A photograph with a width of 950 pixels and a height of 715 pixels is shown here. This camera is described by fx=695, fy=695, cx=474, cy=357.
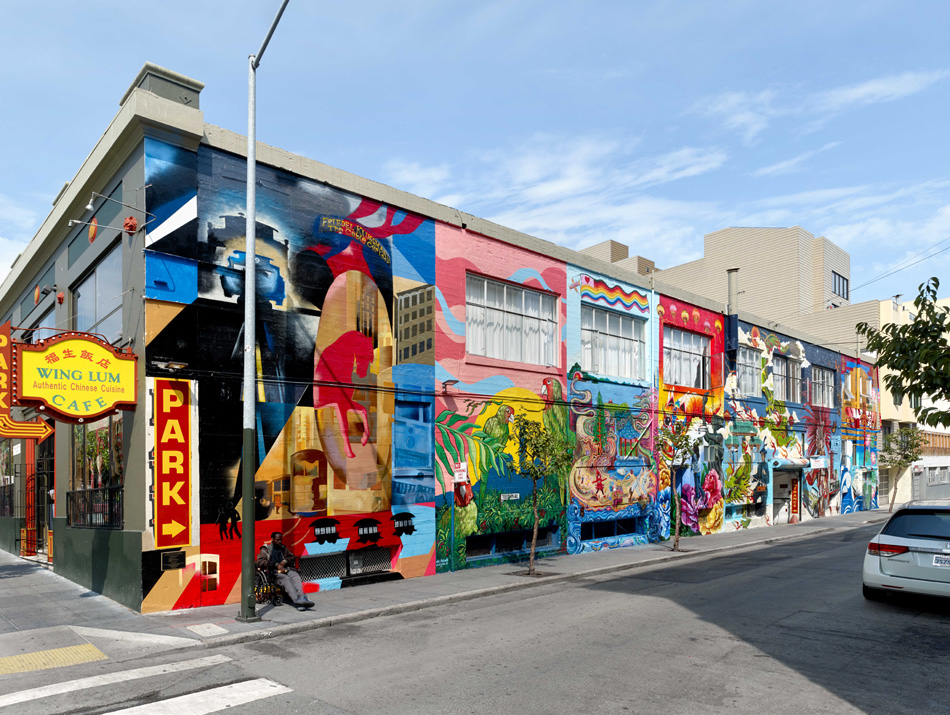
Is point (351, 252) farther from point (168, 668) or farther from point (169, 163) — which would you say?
point (168, 668)

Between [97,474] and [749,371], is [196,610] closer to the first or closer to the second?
[97,474]

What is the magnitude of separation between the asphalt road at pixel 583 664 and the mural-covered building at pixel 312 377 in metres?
3.25

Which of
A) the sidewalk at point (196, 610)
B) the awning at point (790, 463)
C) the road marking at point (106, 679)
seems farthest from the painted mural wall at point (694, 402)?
the road marking at point (106, 679)

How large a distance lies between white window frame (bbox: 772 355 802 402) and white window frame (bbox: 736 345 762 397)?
1.68 metres

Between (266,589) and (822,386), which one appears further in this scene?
(822,386)

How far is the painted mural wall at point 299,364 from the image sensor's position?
11922mm

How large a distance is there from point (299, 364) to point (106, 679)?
6.72 m

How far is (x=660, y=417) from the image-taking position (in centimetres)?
2350

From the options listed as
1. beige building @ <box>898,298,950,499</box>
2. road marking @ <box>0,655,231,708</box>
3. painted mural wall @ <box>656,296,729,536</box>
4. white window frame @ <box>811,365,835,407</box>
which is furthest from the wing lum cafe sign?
beige building @ <box>898,298,950,499</box>

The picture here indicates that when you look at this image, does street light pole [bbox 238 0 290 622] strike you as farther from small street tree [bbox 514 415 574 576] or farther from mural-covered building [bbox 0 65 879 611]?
small street tree [bbox 514 415 574 576]

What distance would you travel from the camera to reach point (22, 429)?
1490cm

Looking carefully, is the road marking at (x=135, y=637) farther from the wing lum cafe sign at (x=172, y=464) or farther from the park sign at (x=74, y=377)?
the park sign at (x=74, y=377)

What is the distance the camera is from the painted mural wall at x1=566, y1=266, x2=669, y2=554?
20078mm

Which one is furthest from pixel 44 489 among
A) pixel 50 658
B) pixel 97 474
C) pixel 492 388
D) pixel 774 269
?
pixel 774 269
